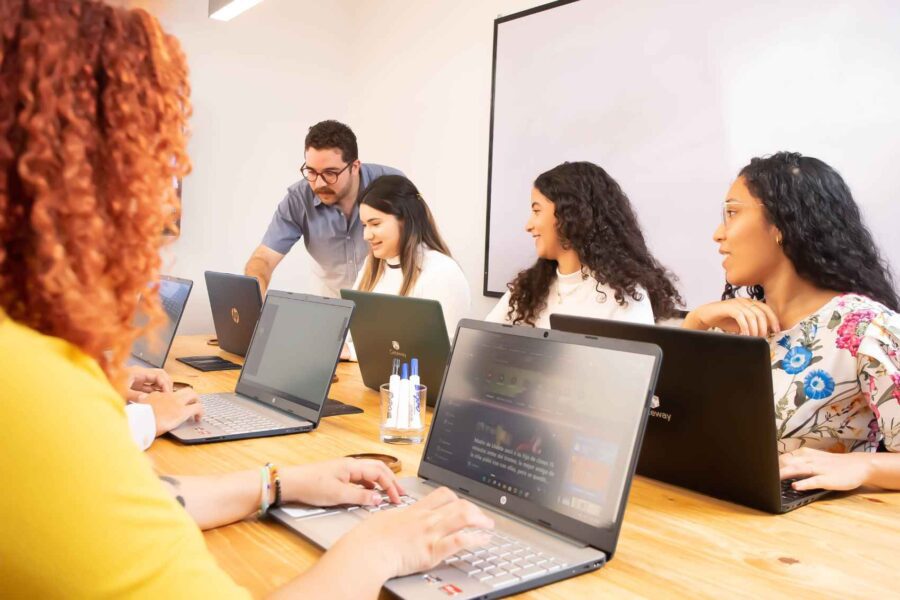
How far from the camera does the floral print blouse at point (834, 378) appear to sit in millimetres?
1417

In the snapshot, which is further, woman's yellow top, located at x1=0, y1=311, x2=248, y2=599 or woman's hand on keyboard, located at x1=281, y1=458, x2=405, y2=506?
woman's hand on keyboard, located at x1=281, y1=458, x2=405, y2=506

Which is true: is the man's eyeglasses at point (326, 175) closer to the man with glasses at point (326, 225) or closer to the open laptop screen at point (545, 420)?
the man with glasses at point (326, 225)

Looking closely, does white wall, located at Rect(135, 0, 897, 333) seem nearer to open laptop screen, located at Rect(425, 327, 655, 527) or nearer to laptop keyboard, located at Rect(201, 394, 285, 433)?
laptop keyboard, located at Rect(201, 394, 285, 433)

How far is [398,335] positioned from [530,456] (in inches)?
33.2

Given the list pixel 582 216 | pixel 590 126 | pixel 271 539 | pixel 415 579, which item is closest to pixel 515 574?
pixel 415 579

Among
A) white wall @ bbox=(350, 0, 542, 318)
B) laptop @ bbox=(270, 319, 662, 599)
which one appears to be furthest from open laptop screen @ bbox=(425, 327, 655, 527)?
white wall @ bbox=(350, 0, 542, 318)

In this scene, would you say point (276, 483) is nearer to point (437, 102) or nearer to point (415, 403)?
point (415, 403)

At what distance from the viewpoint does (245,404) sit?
176 cm

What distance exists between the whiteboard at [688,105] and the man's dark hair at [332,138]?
68 centimetres

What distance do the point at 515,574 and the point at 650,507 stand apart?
1.25 ft

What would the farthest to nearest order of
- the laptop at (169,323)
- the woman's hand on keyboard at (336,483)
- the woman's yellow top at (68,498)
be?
the laptop at (169,323) → the woman's hand on keyboard at (336,483) → the woman's yellow top at (68,498)

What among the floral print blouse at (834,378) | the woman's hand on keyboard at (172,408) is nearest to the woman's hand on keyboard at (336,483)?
the woman's hand on keyboard at (172,408)

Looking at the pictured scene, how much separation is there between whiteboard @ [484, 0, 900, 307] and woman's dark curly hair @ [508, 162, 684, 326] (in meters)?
0.40

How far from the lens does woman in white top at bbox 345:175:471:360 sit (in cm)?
282
